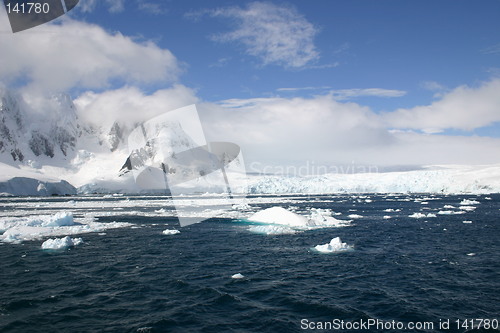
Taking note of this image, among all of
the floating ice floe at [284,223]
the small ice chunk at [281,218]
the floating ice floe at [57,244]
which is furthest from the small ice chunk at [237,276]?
the small ice chunk at [281,218]

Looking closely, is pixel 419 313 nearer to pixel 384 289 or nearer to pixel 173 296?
pixel 384 289

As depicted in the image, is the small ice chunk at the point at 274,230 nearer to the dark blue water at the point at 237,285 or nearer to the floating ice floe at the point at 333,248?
the dark blue water at the point at 237,285

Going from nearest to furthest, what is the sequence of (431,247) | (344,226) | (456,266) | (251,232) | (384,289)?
(384,289) < (456,266) < (431,247) < (251,232) < (344,226)

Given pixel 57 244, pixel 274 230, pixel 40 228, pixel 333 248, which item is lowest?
pixel 333 248

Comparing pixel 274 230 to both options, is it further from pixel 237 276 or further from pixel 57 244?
pixel 57 244

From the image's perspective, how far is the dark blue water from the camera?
41.6ft

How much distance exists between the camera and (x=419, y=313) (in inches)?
526

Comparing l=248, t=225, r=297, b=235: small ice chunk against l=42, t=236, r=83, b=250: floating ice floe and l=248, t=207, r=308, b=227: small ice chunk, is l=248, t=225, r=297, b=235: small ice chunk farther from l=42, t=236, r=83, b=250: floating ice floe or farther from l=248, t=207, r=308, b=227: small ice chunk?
l=42, t=236, r=83, b=250: floating ice floe

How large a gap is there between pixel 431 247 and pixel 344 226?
13044mm

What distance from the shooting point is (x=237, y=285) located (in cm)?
1697

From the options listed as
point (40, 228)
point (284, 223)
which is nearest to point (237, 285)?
point (284, 223)

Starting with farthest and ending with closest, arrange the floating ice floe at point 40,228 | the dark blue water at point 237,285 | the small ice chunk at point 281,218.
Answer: the small ice chunk at point 281,218
the floating ice floe at point 40,228
the dark blue water at point 237,285

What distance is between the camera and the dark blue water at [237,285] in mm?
12688

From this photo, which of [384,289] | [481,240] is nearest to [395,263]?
[384,289]
